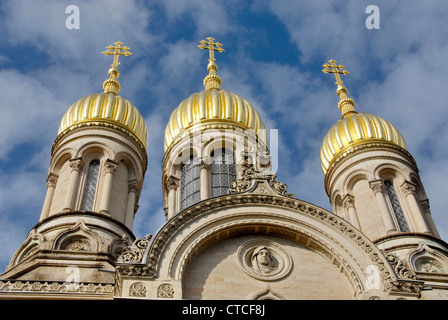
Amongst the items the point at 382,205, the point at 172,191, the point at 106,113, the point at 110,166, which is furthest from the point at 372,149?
the point at 106,113

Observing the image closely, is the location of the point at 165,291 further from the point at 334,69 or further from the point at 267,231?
the point at 334,69

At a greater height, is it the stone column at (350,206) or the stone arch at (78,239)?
the stone column at (350,206)

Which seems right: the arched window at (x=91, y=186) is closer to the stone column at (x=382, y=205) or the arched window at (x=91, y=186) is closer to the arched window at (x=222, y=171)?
the arched window at (x=222, y=171)

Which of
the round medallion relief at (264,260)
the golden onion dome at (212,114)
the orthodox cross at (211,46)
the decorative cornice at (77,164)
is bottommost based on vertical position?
the round medallion relief at (264,260)

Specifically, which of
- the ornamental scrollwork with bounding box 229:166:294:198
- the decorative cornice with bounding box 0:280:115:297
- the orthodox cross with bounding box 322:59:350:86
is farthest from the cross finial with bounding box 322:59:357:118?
the decorative cornice with bounding box 0:280:115:297

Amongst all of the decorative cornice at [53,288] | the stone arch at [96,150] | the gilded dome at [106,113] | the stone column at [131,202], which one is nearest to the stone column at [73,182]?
the stone arch at [96,150]

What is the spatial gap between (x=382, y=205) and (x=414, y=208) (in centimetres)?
105

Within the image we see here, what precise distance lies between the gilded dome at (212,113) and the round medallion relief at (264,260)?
9.22m

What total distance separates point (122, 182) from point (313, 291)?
8625 millimetres

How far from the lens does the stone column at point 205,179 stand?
21.0 metres

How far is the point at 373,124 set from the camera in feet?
75.1

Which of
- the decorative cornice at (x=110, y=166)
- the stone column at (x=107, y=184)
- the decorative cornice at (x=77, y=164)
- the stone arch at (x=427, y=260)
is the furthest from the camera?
the decorative cornice at (x=110, y=166)

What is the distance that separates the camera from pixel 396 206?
68.2ft
